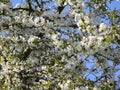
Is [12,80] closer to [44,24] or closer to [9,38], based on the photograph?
[9,38]

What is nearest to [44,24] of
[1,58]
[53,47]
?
[53,47]

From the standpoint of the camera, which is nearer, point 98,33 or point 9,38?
point 98,33

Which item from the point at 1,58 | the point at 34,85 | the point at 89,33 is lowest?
the point at 34,85

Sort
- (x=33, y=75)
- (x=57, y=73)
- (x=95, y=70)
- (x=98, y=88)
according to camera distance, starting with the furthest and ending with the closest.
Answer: (x=33, y=75) → (x=95, y=70) → (x=57, y=73) → (x=98, y=88)

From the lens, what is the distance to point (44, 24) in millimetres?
10656

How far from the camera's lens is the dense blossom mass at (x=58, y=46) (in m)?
9.48

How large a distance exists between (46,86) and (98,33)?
1.68 m

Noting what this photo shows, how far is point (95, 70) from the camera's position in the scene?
11.0m

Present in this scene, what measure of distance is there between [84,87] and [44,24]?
2053 mm

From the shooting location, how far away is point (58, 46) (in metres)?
10.1

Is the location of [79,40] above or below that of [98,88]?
above

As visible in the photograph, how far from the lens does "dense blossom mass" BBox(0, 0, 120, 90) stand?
31.1 feet

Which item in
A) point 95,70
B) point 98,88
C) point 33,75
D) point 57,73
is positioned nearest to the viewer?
point 98,88

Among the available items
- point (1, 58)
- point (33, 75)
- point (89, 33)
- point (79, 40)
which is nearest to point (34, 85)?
point (33, 75)
